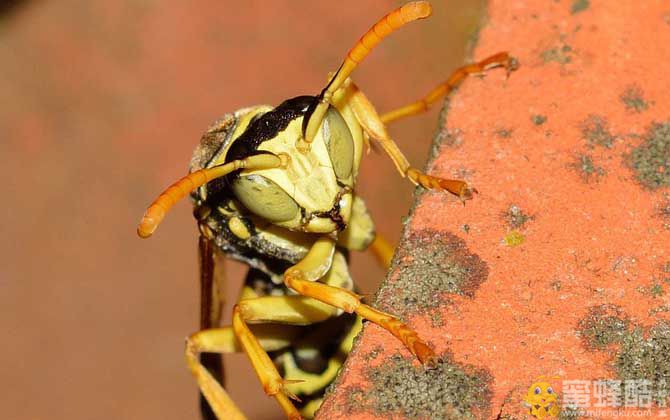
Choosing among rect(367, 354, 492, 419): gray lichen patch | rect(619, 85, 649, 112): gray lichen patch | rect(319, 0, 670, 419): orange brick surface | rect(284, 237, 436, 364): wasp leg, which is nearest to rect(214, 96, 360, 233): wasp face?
rect(284, 237, 436, 364): wasp leg

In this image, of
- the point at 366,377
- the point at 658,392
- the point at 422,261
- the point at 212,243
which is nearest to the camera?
the point at 658,392

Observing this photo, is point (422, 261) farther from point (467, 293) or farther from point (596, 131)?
point (596, 131)

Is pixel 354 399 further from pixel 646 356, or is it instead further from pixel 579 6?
pixel 579 6

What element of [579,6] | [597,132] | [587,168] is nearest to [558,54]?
[579,6]

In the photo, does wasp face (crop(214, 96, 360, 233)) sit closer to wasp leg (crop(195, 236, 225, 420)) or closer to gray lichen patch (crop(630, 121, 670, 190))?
wasp leg (crop(195, 236, 225, 420))

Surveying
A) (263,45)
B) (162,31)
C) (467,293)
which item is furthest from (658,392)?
(162,31)
